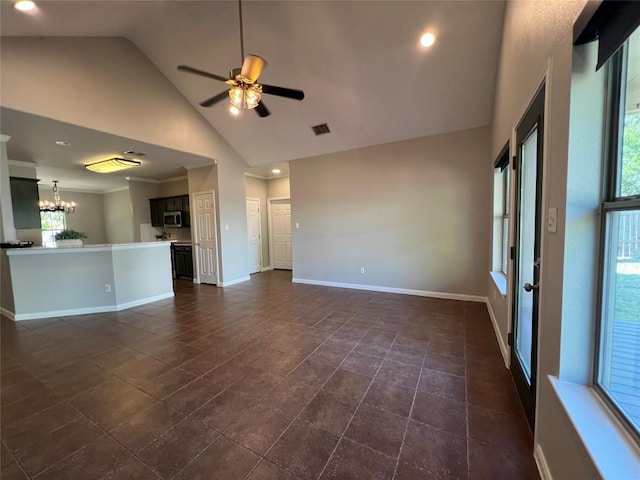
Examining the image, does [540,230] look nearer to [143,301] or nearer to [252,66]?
[252,66]

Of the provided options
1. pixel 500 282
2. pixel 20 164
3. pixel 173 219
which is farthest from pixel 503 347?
pixel 20 164

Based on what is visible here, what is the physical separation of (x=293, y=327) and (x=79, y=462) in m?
2.13

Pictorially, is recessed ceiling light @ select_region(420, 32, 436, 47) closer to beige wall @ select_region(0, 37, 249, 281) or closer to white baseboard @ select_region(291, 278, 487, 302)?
white baseboard @ select_region(291, 278, 487, 302)

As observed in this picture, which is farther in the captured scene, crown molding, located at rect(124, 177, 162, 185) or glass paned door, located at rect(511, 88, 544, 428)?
crown molding, located at rect(124, 177, 162, 185)

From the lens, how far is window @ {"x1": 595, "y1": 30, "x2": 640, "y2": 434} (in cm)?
93

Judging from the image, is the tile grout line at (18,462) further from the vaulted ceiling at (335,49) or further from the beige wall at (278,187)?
the beige wall at (278,187)

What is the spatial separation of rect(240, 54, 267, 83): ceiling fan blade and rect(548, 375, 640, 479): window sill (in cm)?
294

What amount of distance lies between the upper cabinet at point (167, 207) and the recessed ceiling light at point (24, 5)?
438 centimetres

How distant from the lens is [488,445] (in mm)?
1530

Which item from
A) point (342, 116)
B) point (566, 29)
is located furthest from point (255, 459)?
point (342, 116)

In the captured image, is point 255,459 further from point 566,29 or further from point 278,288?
point 278,288

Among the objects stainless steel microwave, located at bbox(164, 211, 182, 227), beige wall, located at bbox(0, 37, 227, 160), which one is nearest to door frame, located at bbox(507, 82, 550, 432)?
beige wall, located at bbox(0, 37, 227, 160)

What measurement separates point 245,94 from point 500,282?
343cm

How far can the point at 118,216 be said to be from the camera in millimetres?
8742
